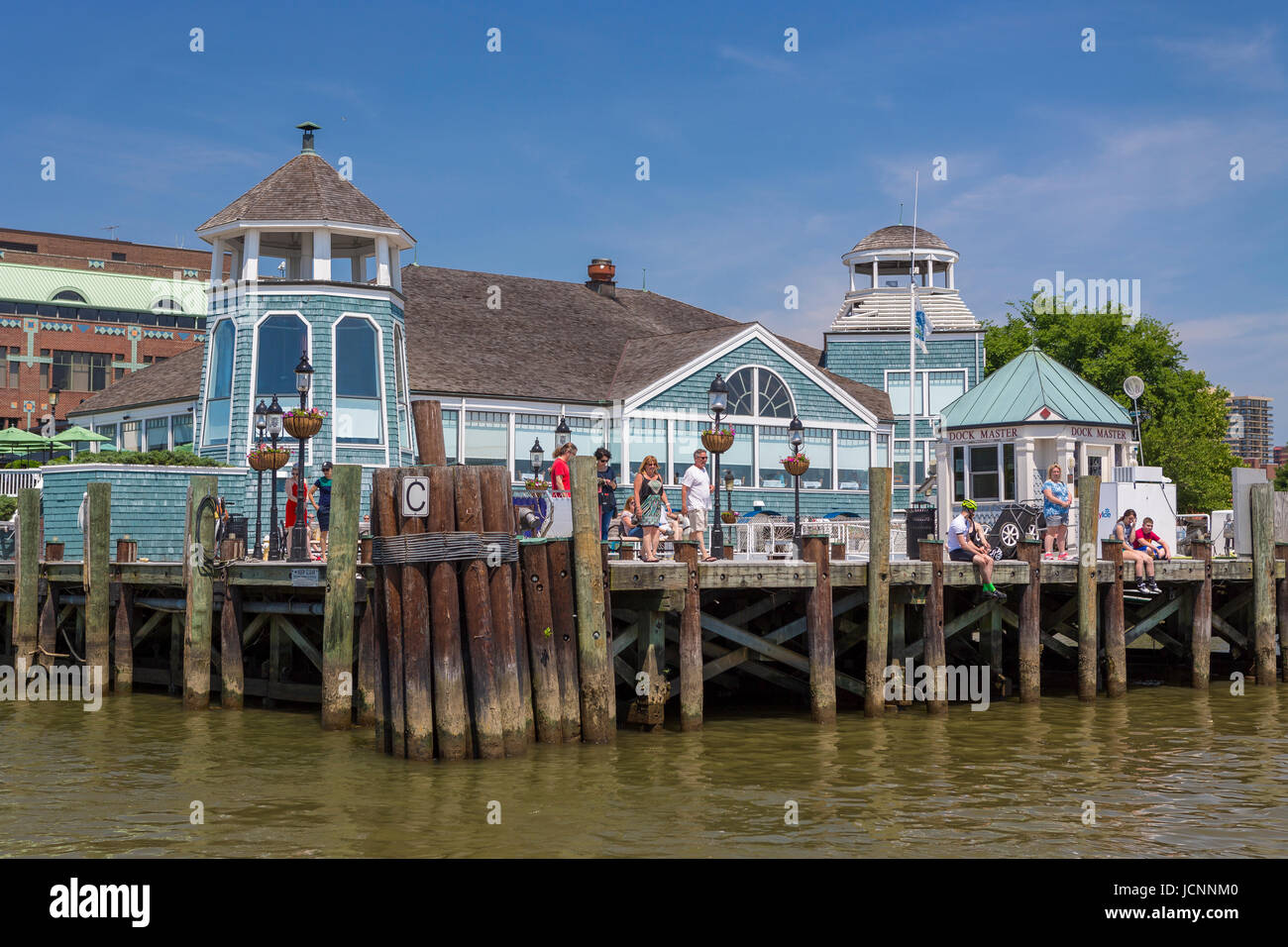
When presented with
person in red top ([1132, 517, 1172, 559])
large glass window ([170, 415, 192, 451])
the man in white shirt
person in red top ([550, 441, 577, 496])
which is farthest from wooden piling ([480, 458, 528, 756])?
large glass window ([170, 415, 192, 451])

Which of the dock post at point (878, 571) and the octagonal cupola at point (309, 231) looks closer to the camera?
the dock post at point (878, 571)

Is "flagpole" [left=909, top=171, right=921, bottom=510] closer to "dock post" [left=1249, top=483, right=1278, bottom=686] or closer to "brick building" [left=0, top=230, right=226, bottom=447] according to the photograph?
"dock post" [left=1249, top=483, right=1278, bottom=686]

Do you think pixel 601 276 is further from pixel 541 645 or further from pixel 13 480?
pixel 541 645

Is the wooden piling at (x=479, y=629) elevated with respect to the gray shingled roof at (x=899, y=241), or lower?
lower

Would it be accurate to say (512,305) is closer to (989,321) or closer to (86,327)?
(989,321)

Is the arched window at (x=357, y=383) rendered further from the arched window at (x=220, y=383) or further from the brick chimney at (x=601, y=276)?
the brick chimney at (x=601, y=276)

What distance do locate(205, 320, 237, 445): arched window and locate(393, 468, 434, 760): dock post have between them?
54.9ft

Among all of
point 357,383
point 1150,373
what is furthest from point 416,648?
point 1150,373

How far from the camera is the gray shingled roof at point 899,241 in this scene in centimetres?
4350

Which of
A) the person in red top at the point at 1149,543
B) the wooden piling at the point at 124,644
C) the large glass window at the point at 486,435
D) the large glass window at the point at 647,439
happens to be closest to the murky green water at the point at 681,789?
the wooden piling at the point at 124,644

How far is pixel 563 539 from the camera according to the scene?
14539mm

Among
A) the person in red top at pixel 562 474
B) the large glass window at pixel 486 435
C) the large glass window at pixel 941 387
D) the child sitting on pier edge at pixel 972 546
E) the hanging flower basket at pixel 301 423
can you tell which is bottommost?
the child sitting on pier edge at pixel 972 546

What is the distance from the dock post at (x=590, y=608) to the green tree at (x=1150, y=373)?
40.8 m
